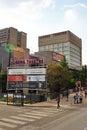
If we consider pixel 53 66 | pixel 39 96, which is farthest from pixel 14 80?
pixel 53 66

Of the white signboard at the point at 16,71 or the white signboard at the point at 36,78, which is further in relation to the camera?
the white signboard at the point at 16,71

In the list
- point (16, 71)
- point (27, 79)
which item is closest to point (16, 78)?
point (16, 71)

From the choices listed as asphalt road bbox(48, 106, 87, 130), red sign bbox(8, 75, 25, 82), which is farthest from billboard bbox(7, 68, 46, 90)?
asphalt road bbox(48, 106, 87, 130)

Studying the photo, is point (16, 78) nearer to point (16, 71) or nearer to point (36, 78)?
point (16, 71)

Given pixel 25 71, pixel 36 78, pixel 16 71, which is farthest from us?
pixel 16 71

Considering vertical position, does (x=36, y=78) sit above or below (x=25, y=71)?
below

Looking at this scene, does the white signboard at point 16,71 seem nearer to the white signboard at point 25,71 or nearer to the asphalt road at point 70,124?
the white signboard at point 25,71

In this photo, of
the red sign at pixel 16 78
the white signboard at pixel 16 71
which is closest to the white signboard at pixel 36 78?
the red sign at pixel 16 78

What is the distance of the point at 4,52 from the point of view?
357 ft

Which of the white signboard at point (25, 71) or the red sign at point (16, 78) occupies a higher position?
the white signboard at point (25, 71)

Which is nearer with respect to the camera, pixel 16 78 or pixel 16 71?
pixel 16 78

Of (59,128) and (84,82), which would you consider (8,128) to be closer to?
(59,128)

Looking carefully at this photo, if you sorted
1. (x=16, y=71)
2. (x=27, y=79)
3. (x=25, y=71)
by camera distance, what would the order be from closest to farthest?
(x=27, y=79) < (x=25, y=71) < (x=16, y=71)

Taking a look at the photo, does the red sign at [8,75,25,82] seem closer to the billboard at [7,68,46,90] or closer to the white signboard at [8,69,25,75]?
the billboard at [7,68,46,90]
